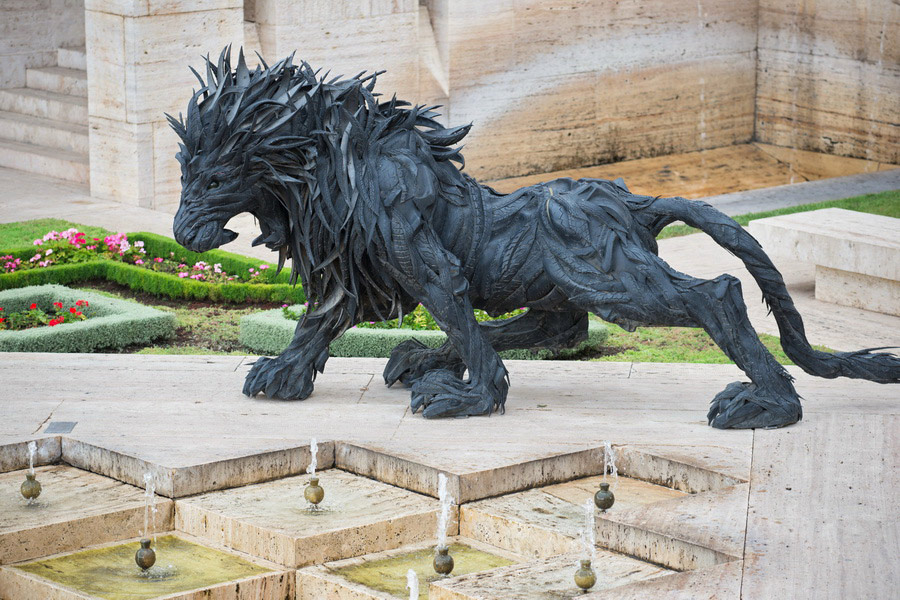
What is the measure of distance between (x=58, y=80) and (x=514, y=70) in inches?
220

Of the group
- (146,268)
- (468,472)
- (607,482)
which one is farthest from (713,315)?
(146,268)

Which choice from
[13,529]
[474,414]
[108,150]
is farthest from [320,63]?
[13,529]

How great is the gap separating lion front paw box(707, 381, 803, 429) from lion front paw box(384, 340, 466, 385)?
143 centimetres

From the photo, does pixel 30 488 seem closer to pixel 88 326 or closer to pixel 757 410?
pixel 757 410

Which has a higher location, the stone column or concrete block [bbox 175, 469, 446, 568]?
the stone column

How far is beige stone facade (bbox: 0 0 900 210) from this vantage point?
45.9 feet

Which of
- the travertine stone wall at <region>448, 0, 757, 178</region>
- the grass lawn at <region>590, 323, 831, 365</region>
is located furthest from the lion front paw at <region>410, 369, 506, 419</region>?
the travertine stone wall at <region>448, 0, 757, 178</region>

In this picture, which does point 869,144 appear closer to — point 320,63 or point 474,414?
point 320,63

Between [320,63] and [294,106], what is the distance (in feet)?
28.1

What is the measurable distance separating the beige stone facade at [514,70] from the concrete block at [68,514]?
27.2 ft

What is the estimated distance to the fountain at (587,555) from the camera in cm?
482

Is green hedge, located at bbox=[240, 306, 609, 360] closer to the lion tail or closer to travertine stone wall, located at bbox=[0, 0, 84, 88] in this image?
the lion tail

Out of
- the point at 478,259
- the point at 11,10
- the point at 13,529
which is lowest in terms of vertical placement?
the point at 13,529

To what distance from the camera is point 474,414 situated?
6.68 meters
